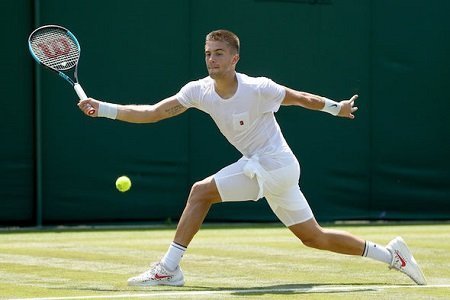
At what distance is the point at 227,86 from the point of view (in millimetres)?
6969

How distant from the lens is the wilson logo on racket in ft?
26.3

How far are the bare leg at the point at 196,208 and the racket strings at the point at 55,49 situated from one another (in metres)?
1.67

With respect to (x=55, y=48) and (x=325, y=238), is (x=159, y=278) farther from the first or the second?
(x=55, y=48)

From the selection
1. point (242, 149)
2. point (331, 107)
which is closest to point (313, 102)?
point (331, 107)

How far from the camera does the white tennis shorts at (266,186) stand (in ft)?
22.7

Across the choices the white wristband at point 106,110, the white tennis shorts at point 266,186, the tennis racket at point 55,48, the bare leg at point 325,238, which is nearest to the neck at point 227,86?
the white tennis shorts at point 266,186

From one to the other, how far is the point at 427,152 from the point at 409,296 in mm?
8254

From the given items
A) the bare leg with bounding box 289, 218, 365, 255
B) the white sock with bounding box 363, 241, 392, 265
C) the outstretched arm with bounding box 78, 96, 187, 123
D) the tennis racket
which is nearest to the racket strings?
the tennis racket

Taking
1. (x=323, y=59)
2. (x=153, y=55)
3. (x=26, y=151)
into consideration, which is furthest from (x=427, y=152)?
(x=26, y=151)

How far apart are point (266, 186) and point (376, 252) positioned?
2.89 ft

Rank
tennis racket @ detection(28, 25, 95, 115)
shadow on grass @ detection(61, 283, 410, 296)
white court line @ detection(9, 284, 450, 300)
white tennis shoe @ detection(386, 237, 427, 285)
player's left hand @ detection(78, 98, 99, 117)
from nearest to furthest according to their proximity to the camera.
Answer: white court line @ detection(9, 284, 450, 300), shadow on grass @ detection(61, 283, 410, 296), player's left hand @ detection(78, 98, 99, 117), white tennis shoe @ detection(386, 237, 427, 285), tennis racket @ detection(28, 25, 95, 115)

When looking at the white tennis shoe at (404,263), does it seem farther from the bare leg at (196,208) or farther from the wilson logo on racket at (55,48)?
the wilson logo on racket at (55,48)

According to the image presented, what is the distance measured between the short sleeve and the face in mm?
229

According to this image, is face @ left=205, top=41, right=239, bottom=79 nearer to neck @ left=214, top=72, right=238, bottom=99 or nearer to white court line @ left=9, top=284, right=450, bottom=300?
neck @ left=214, top=72, right=238, bottom=99
